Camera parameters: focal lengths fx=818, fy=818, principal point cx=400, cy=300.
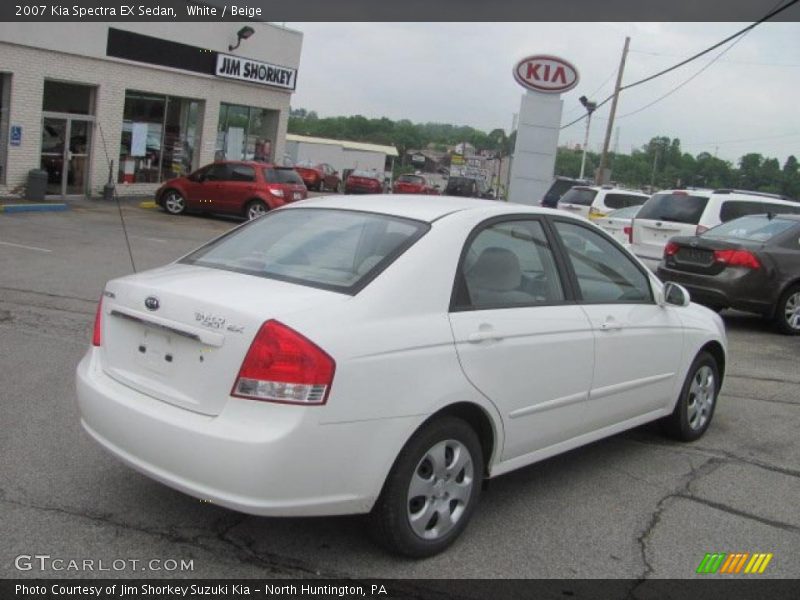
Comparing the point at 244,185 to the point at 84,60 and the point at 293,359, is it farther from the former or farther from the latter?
the point at 293,359

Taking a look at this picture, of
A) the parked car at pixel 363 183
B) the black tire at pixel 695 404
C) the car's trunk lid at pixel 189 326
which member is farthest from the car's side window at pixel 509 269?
the parked car at pixel 363 183

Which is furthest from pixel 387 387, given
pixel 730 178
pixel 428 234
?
pixel 730 178

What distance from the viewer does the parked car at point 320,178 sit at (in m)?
40.3

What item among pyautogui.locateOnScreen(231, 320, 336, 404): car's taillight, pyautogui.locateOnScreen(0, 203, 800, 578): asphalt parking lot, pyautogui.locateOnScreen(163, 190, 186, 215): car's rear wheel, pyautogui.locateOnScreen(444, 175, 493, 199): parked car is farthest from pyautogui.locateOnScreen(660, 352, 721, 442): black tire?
pyautogui.locateOnScreen(444, 175, 493, 199): parked car

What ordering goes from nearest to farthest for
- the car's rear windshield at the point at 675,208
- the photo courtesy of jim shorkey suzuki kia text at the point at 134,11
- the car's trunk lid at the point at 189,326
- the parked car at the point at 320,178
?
the car's trunk lid at the point at 189,326 < the car's rear windshield at the point at 675,208 < the photo courtesy of jim shorkey suzuki kia text at the point at 134,11 < the parked car at the point at 320,178

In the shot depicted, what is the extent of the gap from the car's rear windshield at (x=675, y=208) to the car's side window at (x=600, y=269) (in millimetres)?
8918

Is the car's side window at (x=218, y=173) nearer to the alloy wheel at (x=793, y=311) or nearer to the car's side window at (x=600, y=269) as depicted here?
the alloy wheel at (x=793, y=311)

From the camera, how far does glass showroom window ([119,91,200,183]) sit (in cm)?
2377

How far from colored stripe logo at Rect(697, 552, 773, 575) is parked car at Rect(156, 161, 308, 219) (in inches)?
693

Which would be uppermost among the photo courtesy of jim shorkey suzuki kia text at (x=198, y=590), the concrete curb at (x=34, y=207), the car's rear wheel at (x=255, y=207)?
the car's rear wheel at (x=255, y=207)

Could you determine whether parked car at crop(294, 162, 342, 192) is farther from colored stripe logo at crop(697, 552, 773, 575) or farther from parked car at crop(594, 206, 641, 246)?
colored stripe logo at crop(697, 552, 773, 575)

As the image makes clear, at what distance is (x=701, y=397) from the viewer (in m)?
5.78

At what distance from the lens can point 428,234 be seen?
389 centimetres

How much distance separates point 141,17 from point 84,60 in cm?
226
